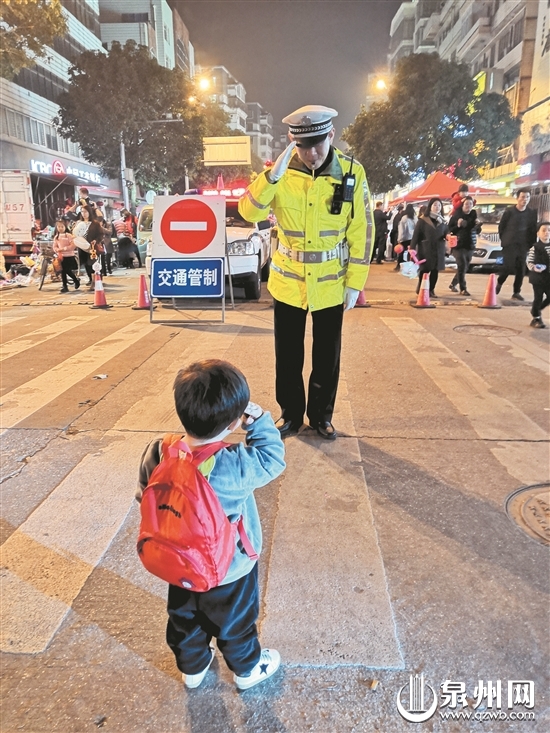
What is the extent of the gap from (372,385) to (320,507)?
2.53 meters

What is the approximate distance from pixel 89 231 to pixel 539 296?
9.66 metres

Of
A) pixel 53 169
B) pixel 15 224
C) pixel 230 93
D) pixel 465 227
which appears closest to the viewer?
pixel 465 227

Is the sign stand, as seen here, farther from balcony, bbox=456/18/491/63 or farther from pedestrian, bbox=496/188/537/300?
balcony, bbox=456/18/491/63

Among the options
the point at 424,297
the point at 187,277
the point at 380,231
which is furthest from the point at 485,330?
the point at 380,231

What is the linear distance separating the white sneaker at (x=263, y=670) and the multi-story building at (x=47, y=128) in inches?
1218

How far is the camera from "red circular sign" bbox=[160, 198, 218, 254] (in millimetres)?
9133

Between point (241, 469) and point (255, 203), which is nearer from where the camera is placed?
point (241, 469)

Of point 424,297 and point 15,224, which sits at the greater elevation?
point 15,224

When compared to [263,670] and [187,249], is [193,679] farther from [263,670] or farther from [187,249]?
[187,249]

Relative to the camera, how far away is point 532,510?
3.38m

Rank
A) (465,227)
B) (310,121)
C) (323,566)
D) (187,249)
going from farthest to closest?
(465,227) < (187,249) < (310,121) < (323,566)

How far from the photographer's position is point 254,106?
135m

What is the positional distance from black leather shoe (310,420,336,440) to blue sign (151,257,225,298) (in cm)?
507

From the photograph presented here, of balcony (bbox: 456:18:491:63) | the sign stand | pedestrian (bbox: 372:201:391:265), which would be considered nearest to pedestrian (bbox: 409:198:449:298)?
the sign stand
